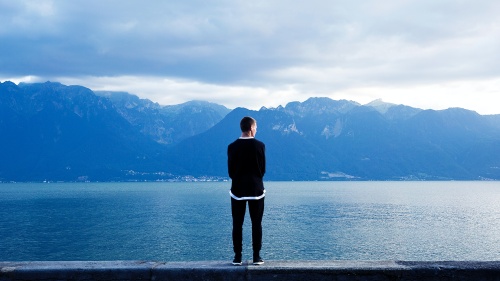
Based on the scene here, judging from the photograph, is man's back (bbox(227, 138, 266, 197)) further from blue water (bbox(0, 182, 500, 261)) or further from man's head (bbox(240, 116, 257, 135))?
blue water (bbox(0, 182, 500, 261))

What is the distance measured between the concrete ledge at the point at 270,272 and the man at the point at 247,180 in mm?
1007

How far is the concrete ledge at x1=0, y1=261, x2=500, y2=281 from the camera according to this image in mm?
7137

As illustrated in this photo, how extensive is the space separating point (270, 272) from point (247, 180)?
174 centimetres

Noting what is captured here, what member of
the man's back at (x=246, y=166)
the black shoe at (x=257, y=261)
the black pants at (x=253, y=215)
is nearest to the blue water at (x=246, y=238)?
the black pants at (x=253, y=215)

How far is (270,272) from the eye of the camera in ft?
23.5

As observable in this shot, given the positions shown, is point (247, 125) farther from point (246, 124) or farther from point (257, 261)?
point (257, 261)

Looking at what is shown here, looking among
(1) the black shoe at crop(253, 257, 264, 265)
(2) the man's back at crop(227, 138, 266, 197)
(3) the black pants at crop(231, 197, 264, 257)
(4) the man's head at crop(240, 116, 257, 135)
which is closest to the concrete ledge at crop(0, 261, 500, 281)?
(1) the black shoe at crop(253, 257, 264, 265)

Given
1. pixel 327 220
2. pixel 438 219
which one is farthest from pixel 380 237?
pixel 438 219

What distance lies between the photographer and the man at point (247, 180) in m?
8.29

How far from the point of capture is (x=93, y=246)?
59.4m

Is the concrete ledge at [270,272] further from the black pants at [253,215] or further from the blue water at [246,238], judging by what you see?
the blue water at [246,238]

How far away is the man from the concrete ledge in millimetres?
1007

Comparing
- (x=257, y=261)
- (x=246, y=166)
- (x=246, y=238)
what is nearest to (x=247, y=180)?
(x=246, y=166)

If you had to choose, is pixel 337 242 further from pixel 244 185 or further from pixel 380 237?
pixel 244 185
